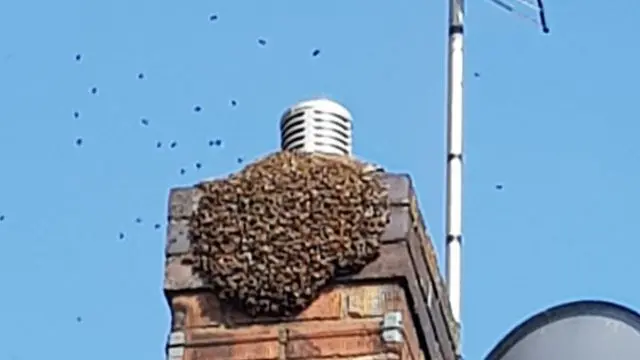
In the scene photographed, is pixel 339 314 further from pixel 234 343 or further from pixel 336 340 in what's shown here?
pixel 234 343

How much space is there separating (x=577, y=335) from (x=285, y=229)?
1.07 meters

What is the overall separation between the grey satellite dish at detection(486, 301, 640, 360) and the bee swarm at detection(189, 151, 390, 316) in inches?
30.6

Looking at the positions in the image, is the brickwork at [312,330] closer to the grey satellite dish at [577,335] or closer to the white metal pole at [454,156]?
the grey satellite dish at [577,335]

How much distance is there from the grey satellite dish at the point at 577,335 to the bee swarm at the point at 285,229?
2.55ft

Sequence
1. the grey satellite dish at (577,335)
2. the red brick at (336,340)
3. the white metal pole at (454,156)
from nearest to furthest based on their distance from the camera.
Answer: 1. the red brick at (336,340)
2. the grey satellite dish at (577,335)
3. the white metal pole at (454,156)

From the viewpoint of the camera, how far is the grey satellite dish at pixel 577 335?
285 inches

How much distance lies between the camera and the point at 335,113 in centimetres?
732

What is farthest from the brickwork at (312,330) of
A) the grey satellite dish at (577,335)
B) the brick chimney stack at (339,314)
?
the grey satellite dish at (577,335)

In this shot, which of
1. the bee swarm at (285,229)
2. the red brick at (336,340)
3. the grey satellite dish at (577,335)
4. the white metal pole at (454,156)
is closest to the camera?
the red brick at (336,340)

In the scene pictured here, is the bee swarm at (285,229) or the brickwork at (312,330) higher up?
the bee swarm at (285,229)

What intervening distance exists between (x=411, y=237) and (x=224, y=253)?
0.56 m

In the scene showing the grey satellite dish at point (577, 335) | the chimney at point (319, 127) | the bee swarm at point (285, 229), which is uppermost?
the chimney at point (319, 127)

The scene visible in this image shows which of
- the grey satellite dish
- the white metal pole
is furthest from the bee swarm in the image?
the white metal pole

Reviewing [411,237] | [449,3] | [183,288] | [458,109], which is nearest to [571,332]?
[411,237]
